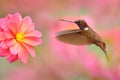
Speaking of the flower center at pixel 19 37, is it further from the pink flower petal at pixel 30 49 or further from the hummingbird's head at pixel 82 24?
the hummingbird's head at pixel 82 24

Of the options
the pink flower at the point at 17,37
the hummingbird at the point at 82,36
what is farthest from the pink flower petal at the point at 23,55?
the hummingbird at the point at 82,36

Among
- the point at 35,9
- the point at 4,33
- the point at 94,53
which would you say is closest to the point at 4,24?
the point at 4,33

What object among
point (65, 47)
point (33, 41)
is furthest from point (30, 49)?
point (65, 47)

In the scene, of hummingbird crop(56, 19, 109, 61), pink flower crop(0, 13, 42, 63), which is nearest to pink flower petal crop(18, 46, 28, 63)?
pink flower crop(0, 13, 42, 63)

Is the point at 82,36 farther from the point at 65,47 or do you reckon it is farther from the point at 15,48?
the point at 15,48

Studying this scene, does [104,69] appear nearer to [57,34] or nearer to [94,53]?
[94,53]

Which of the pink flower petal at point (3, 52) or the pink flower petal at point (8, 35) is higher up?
the pink flower petal at point (8, 35)
